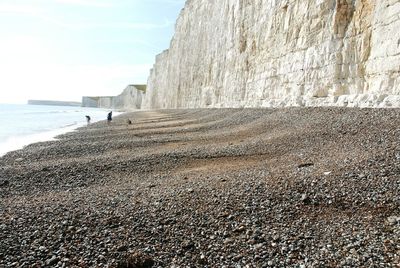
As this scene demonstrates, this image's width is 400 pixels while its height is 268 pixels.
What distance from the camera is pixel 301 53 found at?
1711 centimetres

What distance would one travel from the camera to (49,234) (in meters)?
4.47

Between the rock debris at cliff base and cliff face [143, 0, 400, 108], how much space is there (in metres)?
3.46

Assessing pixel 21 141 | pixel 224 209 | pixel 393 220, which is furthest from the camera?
pixel 21 141

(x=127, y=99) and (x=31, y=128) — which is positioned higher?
(x=127, y=99)

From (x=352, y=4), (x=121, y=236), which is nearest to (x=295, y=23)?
(x=352, y=4)

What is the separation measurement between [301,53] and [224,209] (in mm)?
14328

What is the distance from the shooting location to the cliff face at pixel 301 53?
36.7 ft

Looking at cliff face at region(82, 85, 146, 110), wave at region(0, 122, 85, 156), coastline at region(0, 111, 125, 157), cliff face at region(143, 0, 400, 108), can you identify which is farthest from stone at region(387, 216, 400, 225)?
cliff face at region(82, 85, 146, 110)

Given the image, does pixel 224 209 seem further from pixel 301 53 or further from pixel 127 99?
pixel 127 99

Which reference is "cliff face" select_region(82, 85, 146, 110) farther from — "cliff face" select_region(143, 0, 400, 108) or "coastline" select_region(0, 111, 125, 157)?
"coastline" select_region(0, 111, 125, 157)

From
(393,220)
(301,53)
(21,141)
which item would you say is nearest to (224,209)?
(393,220)

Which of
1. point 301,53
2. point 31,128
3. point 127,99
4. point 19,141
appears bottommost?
point 31,128

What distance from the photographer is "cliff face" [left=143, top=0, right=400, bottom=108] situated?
11.2 m

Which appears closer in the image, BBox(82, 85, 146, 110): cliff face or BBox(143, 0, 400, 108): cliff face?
BBox(143, 0, 400, 108): cliff face
